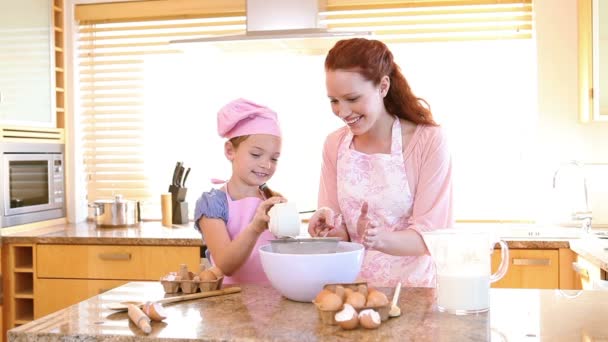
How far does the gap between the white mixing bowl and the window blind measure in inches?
96.6

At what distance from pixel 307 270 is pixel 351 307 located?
0.57ft

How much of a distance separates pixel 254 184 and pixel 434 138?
499 mm

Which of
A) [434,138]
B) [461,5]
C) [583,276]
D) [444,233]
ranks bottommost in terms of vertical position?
[583,276]

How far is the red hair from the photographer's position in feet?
6.20

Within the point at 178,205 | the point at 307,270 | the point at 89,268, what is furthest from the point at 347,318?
the point at 178,205

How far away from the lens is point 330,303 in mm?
1281

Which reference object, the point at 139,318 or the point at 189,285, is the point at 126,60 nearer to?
the point at 189,285

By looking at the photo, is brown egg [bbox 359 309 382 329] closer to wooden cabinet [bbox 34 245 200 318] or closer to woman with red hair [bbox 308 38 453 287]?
woman with red hair [bbox 308 38 453 287]

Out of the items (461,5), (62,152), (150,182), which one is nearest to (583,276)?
(461,5)

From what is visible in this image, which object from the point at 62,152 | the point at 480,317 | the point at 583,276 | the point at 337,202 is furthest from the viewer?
the point at 62,152

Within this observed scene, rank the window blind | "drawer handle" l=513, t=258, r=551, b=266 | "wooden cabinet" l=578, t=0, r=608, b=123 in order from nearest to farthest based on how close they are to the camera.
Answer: "drawer handle" l=513, t=258, r=551, b=266
"wooden cabinet" l=578, t=0, r=608, b=123
the window blind

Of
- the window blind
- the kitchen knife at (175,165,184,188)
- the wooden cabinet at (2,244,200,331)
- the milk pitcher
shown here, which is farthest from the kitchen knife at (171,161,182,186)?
the milk pitcher

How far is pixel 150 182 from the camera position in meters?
3.97

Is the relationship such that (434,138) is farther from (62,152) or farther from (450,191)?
(62,152)
